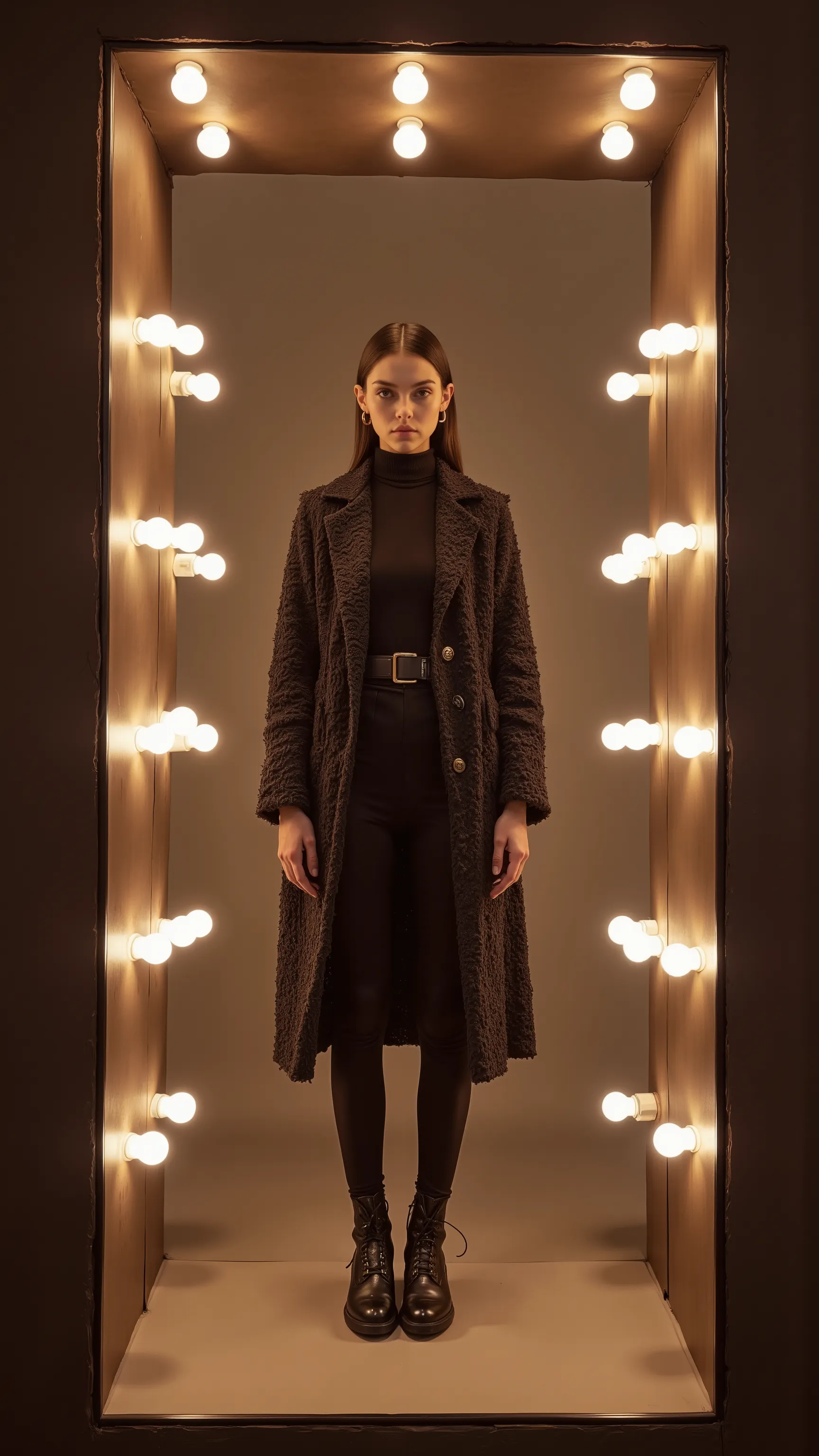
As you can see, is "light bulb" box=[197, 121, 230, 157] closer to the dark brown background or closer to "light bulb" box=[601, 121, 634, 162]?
the dark brown background

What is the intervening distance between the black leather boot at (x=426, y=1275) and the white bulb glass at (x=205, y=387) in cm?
124

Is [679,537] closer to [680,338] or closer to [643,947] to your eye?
[680,338]

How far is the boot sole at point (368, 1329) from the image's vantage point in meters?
1.72

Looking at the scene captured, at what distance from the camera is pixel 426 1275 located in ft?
5.79

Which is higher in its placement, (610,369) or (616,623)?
(610,369)

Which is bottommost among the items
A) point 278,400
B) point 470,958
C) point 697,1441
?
point 697,1441

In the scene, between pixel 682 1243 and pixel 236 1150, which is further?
pixel 236 1150

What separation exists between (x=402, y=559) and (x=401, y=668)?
0.53 ft

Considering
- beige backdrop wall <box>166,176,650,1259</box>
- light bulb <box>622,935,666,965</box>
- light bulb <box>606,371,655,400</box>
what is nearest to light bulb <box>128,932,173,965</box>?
beige backdrop wall <box>166,176,650,1259</box>

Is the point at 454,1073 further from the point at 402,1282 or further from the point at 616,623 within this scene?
the point at 616,623

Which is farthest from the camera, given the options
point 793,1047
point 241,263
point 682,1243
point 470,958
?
point 241,263

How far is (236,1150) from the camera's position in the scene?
2.28 metres

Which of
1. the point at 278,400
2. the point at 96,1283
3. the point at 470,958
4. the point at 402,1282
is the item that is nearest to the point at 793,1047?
the point at 470,958

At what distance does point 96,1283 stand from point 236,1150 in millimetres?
775
